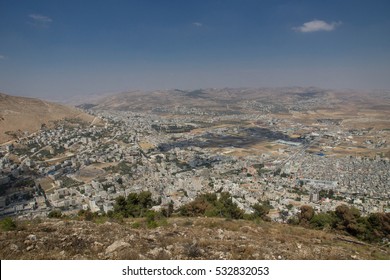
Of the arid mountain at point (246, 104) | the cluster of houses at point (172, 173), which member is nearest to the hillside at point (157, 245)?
the cluster of houses at point (172, 173)

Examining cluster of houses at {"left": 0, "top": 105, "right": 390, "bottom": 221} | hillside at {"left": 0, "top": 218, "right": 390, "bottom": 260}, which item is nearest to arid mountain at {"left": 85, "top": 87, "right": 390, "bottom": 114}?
cluster of houses at {"left": 0, "top": 105, "right": 390, "bottom": 221}

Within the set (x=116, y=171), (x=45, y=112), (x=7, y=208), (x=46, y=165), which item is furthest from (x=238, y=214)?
(x=45, y=112)

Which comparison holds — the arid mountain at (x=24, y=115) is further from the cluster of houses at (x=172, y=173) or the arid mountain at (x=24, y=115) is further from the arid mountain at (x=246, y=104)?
the arid mountain at (x=246, y=104)

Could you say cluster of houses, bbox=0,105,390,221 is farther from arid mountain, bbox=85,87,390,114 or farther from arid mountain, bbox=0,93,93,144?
arid mountain, bbox=85,87,390,114

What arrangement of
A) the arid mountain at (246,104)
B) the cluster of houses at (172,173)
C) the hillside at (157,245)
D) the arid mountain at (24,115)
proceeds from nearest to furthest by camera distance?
the hillside at (157,245) < the cluster of houses at (172,173) < the arid mountain at (24,115) < the arid mountain at (246,104)

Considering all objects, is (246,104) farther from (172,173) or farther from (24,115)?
(172,173)
